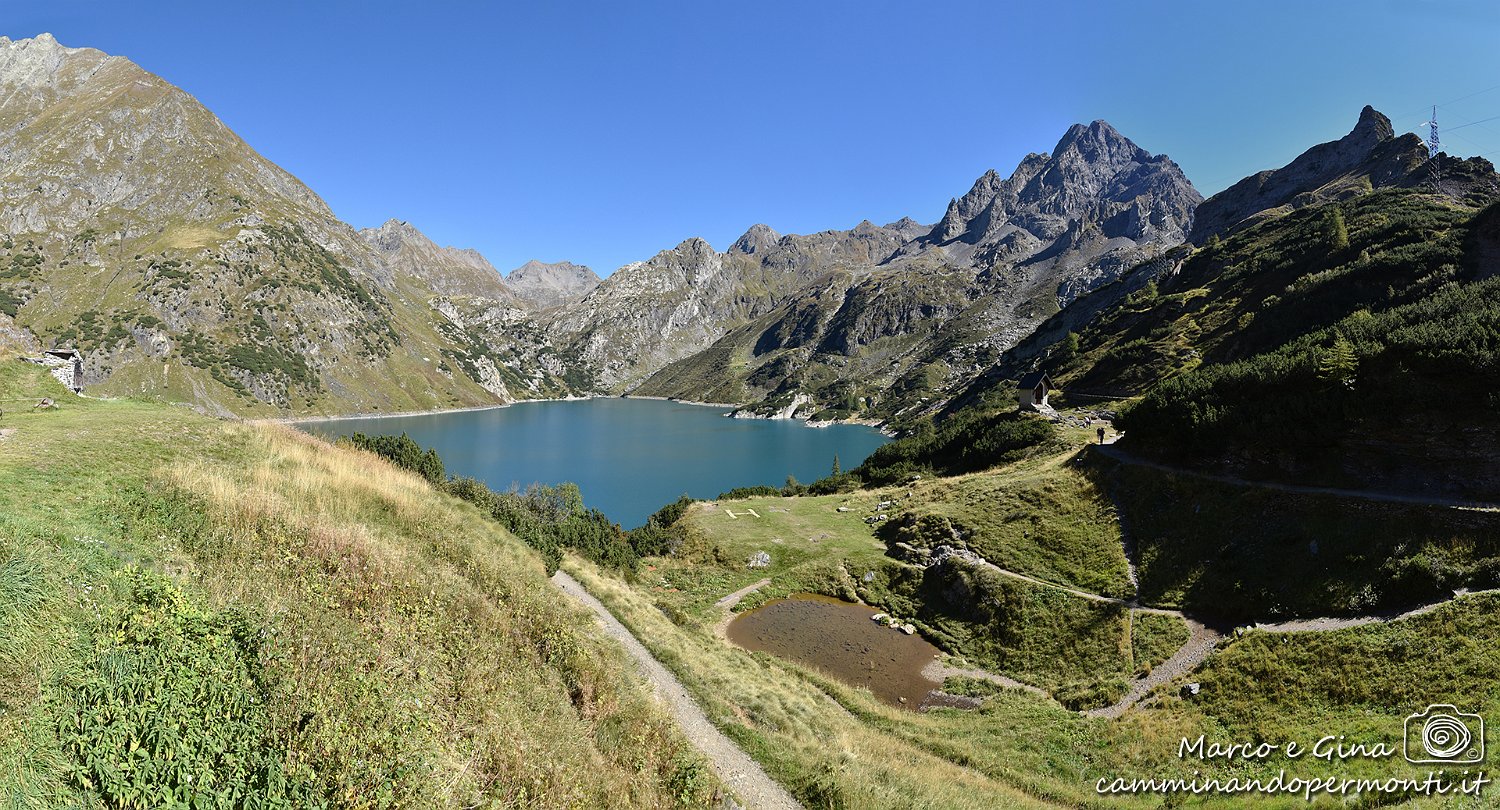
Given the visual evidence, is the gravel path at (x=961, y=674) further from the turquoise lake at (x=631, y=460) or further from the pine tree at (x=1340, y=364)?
the turquoise lake at (x=631, y=460)

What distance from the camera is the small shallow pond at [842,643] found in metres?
30.5

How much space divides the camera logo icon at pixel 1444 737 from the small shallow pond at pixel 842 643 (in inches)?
671

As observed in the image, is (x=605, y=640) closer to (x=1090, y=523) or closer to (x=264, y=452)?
(x=264, y=452)

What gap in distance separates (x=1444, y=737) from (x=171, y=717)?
990 inches

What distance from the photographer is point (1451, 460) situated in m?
24.5

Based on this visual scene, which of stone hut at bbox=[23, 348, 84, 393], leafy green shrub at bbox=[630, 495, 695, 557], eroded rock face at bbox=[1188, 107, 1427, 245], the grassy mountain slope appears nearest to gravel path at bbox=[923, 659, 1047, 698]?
the grassy mountain slope

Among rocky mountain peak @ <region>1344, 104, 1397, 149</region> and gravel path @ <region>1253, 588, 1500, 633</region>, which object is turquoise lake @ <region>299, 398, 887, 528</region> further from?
rocky mountain peak @ <region>1344, 104, 1397, 149</region>

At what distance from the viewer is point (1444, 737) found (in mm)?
14172

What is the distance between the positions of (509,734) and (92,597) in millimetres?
5499

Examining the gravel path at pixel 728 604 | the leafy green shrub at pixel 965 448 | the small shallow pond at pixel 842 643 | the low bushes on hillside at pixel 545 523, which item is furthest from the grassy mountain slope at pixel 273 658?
the leafy green shrub at pixel 965 448

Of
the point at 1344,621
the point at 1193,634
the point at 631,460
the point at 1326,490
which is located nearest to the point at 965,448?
the point at 1326,490

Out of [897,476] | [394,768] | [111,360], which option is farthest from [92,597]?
[111,360]

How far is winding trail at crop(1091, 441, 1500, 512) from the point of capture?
22969 millimetres

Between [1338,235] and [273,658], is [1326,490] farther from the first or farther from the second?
[1338,235]
